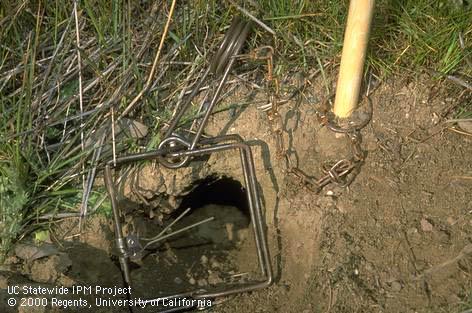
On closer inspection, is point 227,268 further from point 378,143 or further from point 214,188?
point 378,143

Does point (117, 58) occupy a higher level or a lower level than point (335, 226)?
higher

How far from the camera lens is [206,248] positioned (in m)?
2.35

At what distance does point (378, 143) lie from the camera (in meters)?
2.16

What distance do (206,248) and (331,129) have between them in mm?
694

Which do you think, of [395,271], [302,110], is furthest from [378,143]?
[395,271]

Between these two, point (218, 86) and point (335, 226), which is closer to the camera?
point (335, 226)

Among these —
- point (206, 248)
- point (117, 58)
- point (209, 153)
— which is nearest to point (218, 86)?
point (209, 153)

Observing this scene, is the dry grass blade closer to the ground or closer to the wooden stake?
the ground

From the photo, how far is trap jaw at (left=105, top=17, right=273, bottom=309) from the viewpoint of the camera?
2010 mm

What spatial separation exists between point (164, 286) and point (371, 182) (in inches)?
33.1

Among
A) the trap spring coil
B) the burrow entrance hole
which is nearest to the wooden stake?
the trap spring coil

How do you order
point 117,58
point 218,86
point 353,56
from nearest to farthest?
point 353,56 < point 218,86 < point 117,58

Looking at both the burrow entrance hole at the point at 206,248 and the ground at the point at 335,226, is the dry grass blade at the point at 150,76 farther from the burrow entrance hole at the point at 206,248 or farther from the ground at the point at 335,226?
the burrow entrance hole at the point at 206,248

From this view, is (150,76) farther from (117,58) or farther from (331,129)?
(331,129)
